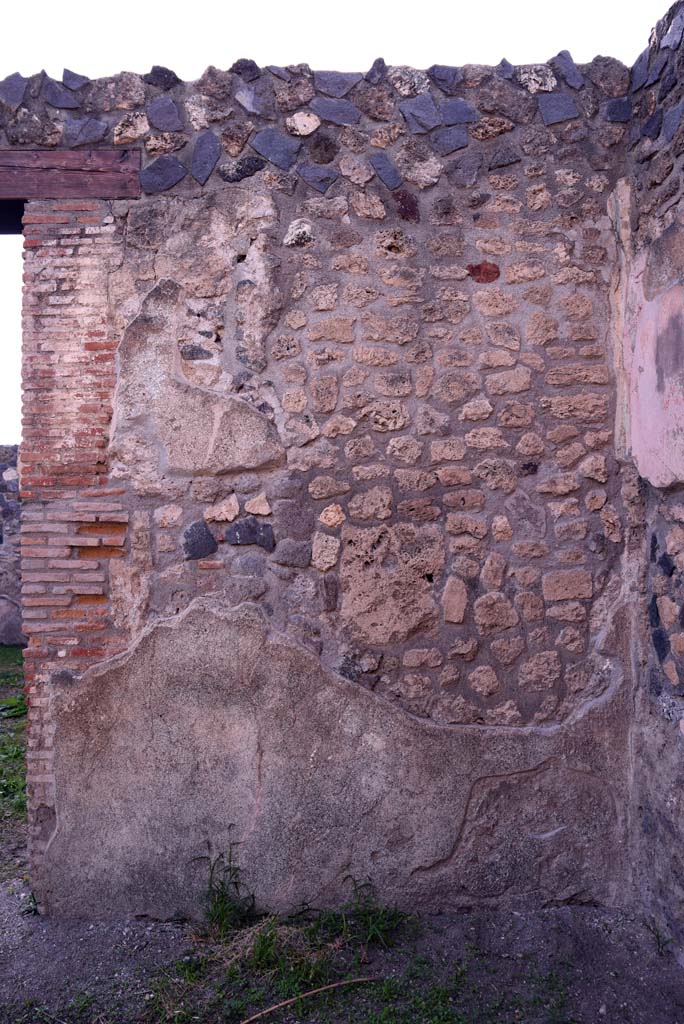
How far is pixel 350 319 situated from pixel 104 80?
4.59ft

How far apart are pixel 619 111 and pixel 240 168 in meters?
1.58

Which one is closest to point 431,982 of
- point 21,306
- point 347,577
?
point 347,577

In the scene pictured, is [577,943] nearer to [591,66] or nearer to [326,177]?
[326,177]

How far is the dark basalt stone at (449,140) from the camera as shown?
3529 millimetres

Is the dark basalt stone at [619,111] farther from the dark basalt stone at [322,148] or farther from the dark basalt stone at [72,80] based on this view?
the dark basalt stone at [72,80]

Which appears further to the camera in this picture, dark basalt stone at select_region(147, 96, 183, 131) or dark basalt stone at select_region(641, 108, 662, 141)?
dark basalt stone at select_region(147, 96, 183, 131)

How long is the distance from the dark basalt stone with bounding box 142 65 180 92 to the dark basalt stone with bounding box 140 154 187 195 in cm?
29

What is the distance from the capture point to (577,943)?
315 centimetres

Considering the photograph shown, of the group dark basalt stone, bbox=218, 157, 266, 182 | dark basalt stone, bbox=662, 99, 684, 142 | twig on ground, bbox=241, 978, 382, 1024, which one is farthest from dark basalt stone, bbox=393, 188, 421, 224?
twig on ground, bbox=241, 978, 382, 1024

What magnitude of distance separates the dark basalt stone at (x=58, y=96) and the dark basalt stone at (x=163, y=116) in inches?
11.7

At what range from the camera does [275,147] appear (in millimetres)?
3510

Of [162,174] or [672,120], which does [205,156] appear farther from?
[672,120]

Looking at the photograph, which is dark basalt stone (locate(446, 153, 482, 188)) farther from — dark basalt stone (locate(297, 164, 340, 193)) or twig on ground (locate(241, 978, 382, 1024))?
twig on ground (locate(241, 978, 382, 1024))

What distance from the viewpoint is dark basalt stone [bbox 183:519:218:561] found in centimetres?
344
